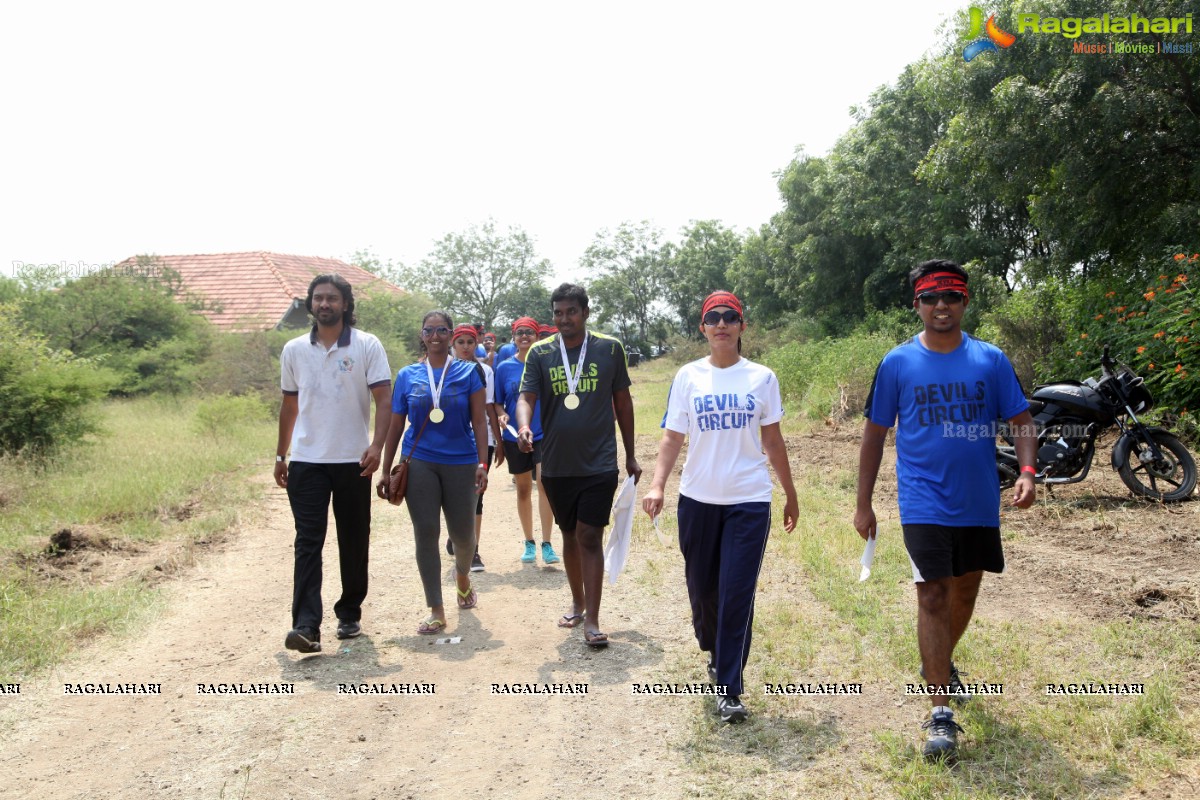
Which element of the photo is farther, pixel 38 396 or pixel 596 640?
pixel 38 396

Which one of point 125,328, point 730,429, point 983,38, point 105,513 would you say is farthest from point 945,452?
point 125,328

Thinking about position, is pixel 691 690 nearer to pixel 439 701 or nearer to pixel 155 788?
pixel 439 701

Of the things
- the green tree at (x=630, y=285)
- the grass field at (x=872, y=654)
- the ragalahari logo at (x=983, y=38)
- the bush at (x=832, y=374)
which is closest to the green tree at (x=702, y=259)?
the green tree at (x=630, y=285)

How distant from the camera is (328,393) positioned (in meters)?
5.78

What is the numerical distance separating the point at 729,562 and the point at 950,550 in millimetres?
988

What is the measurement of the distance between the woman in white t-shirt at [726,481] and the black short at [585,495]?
0.91m

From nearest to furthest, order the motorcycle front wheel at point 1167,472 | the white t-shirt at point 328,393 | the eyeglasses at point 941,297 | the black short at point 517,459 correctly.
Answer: the eyeglasses at point 941,297
the white t-shirt at point 328,393
the black short at point 517,459
the motorcycle front wheel at point 1167,472

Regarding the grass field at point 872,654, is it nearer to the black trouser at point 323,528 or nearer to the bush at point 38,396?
the black trouser at point 323,528

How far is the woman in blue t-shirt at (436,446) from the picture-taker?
20.3 ft

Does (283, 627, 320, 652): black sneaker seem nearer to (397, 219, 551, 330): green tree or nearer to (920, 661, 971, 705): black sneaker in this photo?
(920, 661, 971, 705): black sneaker

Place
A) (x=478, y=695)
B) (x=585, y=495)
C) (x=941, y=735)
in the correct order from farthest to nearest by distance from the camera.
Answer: (x=585, y=495) < (x=478, y=695) < (x=941, y=735)

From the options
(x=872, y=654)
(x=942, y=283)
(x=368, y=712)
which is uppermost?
(x=942, y=283)

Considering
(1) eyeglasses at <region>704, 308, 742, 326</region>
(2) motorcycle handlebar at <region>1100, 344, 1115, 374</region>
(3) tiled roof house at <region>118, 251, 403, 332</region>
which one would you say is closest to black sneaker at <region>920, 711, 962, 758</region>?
(1) eyeglasses at <region>704, 308, 742, 326</region>

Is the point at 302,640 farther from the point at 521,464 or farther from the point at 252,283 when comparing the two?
the point at 252,283
